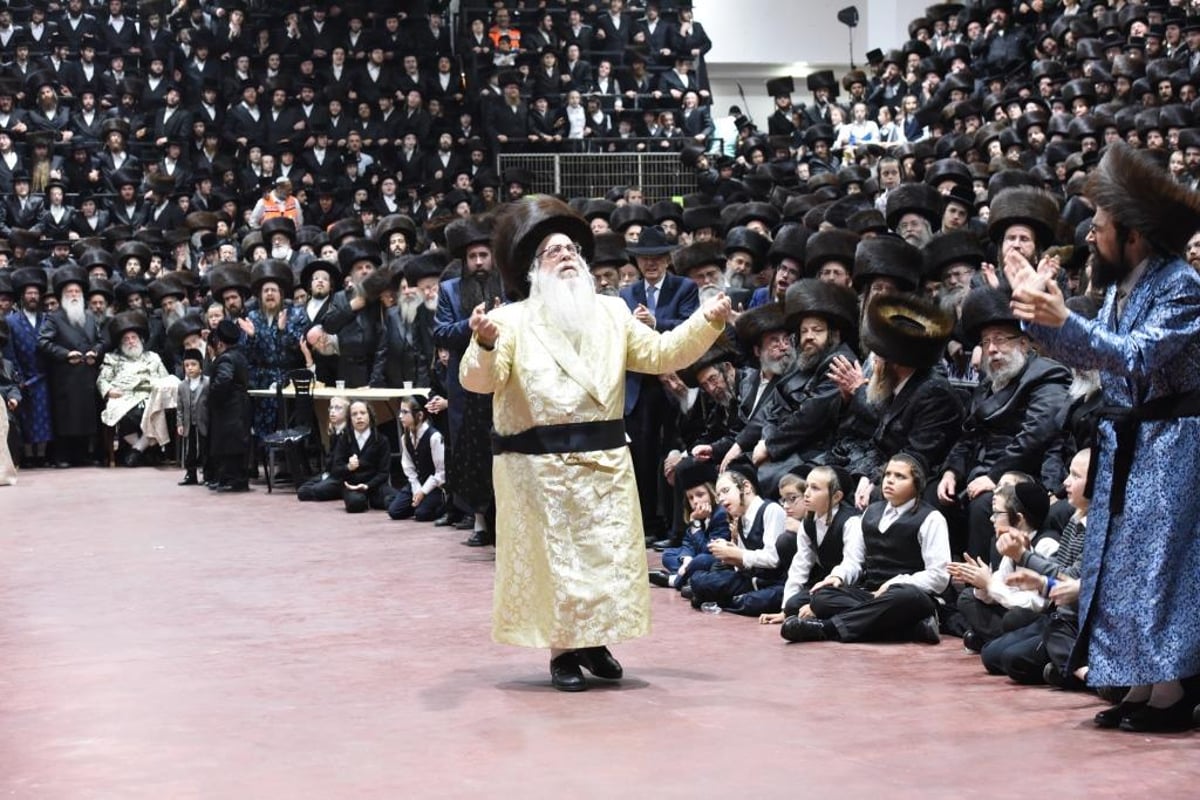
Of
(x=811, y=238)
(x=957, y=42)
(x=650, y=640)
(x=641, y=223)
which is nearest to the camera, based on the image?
(x=650, y=640)

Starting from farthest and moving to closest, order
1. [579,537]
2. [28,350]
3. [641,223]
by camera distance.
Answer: [28,350] → [641,223] → [579,537]

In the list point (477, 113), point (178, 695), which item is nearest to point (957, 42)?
point (477, 113)

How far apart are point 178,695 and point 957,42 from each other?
18144 millimetres

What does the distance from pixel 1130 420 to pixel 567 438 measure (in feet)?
6.86

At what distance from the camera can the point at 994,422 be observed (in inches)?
307

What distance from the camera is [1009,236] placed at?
30.5 ft

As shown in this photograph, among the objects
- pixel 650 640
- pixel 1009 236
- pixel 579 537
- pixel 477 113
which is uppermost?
pixel 477 113

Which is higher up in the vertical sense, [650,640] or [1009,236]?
[1009,236]

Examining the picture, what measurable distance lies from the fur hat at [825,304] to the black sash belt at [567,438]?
2694mm

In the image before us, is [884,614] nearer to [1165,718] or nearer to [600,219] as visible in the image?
[1165,718]

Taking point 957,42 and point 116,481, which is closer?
point 116,481

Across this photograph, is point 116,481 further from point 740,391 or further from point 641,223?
point 740,391

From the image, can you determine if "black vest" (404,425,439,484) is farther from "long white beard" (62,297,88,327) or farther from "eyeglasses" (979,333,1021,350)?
"long white beard" (62,297,88,327)

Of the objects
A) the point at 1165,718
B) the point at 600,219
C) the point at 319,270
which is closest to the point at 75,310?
the point at 319,270
